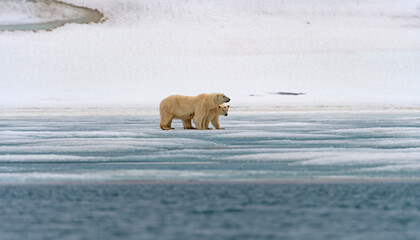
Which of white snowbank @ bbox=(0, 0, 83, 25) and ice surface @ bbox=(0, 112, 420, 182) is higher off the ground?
white snowbank @ bbox=(0, 0, 83, 25)

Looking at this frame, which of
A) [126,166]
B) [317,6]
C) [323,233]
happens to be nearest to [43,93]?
[317,6]

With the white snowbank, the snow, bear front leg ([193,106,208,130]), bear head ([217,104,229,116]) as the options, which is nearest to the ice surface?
bear front leg ([193,106,208,130])

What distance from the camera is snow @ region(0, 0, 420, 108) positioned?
29.8 m

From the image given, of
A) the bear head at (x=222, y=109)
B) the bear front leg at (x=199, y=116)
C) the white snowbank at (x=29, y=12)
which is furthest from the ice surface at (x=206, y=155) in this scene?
the white snowbank at (x=29, y=12)

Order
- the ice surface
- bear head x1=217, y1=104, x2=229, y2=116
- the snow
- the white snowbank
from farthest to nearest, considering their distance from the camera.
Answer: the white snowbank
the snow
bear head x1=217, y1=104, x2=229, y2=116
the ice surface

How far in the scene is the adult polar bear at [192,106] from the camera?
1240 cm

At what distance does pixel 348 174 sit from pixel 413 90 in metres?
24.1

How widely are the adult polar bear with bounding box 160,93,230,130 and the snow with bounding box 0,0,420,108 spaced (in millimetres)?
13944

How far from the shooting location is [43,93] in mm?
29422

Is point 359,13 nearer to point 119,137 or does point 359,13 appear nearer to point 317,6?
point 317,6

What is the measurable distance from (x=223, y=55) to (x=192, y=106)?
76.9 ft

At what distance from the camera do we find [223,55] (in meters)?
35.8

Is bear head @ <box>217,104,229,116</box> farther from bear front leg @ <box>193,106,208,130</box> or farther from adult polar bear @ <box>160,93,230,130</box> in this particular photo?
bear front leg @ <box>193,106,208,130</box>

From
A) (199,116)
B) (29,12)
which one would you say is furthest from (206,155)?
(29,12)
